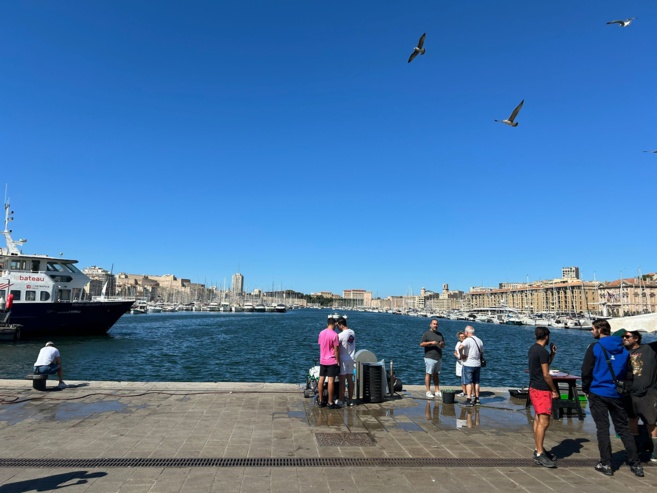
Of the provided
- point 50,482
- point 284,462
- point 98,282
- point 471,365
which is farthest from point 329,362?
point 98,282

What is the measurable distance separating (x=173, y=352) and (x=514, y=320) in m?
108

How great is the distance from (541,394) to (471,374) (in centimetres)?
371

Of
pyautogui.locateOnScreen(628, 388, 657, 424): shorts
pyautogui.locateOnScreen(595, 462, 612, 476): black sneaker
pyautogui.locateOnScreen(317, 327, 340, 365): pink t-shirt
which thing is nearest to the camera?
pyautogui.locateOnScreen(595, 462, 612, 476): black sneaker

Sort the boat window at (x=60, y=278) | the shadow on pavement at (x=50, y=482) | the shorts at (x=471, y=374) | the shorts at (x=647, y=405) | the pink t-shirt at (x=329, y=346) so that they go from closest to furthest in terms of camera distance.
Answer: the shadow on pavement at (x=50, y=482), the shorts at (x=647, y=405), the pink t-shirt at (x=329, y=346), the shorts at (x=471, y=374), the boat window at (x=60, y=278)

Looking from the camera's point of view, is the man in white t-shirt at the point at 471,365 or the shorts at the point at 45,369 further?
the shorts at the point at 45,369

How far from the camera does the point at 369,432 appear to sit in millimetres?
7277

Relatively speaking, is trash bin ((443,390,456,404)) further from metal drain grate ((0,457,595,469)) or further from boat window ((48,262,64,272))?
boat window ((48,262,64,272))

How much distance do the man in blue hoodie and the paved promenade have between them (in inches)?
10.5

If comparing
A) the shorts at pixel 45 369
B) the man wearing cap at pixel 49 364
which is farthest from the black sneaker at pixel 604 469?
the shorts at pixel 45 369

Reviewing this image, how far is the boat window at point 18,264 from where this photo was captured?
39.1 meters

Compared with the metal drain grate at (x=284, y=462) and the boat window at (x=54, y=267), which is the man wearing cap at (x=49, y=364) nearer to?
the metal drain grate at (x=284, y=462)

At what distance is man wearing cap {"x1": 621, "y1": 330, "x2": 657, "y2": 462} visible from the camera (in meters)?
6.11

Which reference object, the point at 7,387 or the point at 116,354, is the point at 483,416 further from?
the point at 116,354

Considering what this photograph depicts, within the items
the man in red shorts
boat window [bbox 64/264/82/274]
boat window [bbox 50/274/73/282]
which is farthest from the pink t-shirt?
boat window [bbox 64/264/82/274]
